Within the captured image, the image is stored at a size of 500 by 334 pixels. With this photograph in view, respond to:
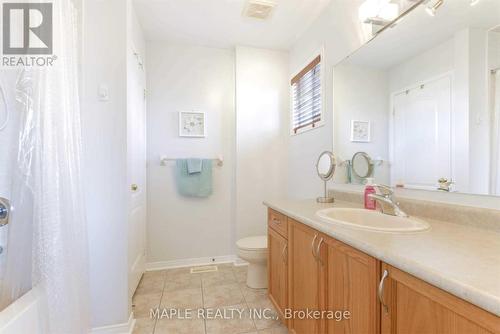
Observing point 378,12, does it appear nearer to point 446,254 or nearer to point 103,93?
point 446,254

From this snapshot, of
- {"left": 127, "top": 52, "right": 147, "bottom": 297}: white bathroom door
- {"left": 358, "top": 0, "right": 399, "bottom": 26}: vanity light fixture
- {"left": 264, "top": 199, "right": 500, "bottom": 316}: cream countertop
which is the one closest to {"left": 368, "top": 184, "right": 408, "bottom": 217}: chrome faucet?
{"left": 264, "top": 199, "right": 500, "bottom": 316}: cream countertop

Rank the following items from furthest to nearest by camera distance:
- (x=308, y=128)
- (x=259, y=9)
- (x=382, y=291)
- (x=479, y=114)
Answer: (x=308, y=128), (x=259, y=9), (x=479, y=114), (x=382, y=291)

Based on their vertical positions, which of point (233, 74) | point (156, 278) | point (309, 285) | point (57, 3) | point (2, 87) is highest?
point (233, 74)

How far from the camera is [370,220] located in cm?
132

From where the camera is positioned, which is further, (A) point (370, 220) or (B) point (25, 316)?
(A) point (370, 220)

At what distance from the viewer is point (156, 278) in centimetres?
238

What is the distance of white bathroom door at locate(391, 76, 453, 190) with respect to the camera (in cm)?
113

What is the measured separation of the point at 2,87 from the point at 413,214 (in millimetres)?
2039

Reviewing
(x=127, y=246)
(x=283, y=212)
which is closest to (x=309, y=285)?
(x=283, y=212)

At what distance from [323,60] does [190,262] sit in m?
2.44

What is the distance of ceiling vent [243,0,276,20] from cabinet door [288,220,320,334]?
1.76 metres

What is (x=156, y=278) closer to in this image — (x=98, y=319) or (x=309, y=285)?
(x=98, y=319)

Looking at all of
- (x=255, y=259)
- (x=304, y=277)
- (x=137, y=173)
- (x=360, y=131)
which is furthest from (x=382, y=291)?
(x=137, y=173)

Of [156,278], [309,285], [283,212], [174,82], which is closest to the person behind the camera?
Answer: [309,285]
